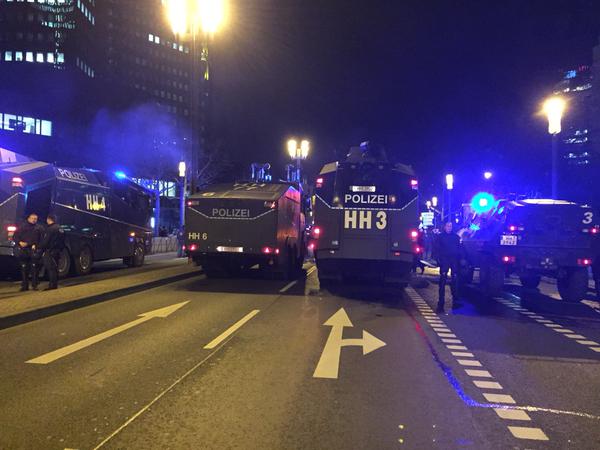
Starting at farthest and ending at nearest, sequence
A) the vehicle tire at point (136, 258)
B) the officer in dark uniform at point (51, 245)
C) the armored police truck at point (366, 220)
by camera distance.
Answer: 1. the vehicle tire at point (136, 258)
2. the armored police truck at point (366, 220)
3. the officer in dark uniform at point (51, 245)

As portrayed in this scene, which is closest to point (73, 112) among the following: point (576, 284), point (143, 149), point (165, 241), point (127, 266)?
point (143, 149)

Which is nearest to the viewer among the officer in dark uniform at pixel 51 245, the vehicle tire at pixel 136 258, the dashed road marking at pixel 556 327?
the dashed road marking at pixel 556 327

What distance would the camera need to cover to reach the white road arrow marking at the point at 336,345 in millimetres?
5816

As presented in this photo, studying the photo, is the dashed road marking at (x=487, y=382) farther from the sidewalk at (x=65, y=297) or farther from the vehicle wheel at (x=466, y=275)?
the sidewalk at (x=65, y=297)

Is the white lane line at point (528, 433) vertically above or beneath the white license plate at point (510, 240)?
beneath

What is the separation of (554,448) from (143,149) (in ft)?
169

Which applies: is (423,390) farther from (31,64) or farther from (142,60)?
(142,60)

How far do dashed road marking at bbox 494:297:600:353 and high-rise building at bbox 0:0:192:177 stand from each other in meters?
26.4

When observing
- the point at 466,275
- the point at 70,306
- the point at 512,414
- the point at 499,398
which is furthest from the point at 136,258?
the point at 512,414

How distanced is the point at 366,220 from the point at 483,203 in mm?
4419

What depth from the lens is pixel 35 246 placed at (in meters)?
10.9

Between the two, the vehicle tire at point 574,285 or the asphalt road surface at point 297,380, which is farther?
the vehicle tire at point 574,285

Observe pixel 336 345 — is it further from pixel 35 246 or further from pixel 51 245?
pixel 35 246

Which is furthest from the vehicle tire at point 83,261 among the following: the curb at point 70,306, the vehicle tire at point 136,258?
the curb at point 70,306
